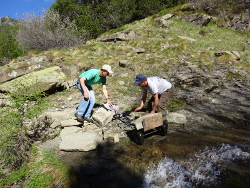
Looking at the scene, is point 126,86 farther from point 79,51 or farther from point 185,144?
point 79,51

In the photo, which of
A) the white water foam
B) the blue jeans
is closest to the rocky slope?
the blue jeans

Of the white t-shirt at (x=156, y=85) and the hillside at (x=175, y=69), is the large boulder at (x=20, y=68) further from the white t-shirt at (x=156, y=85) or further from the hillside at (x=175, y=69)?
the white t-shirt at (x=156, y=85)

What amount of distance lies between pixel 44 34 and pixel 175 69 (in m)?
13.5

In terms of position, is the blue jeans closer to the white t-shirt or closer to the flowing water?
the flowing water

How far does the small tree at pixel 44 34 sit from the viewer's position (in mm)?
17094

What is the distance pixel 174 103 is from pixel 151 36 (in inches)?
466

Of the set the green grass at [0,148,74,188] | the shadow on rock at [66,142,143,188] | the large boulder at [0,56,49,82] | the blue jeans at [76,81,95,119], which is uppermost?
the large boulder at [0,56,49,82]

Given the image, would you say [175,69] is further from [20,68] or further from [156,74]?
[20,68]

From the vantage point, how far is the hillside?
21.4 feet

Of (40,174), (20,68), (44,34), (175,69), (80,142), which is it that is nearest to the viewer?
(40,174)

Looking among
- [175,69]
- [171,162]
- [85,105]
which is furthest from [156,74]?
[171,162]

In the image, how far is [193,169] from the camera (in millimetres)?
3434

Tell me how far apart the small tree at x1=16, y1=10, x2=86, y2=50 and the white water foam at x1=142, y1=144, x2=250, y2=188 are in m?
16.5

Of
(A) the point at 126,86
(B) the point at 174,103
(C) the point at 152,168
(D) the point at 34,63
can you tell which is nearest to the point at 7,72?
(D) the point at 34,63
